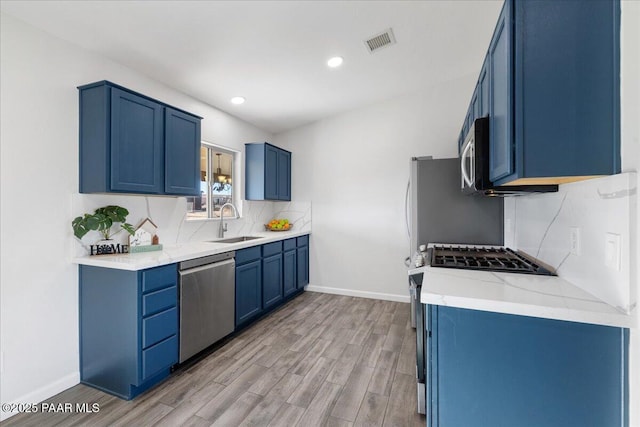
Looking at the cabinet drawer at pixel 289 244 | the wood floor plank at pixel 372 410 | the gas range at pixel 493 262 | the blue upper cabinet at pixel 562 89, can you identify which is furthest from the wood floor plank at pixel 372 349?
the blue upper cabinet at pixel 562 89

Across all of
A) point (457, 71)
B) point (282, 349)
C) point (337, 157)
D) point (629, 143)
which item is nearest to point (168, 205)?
point (282, 349)

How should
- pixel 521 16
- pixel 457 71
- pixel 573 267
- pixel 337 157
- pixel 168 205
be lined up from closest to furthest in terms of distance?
pixel 521 16 → pixel 573 267 → pixel 168 205 → pixel 457 71 → pixel 337 157

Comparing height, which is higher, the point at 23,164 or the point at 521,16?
the point at 521,16

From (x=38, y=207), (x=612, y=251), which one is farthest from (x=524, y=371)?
(x=38, y=207)

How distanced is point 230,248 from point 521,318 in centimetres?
231

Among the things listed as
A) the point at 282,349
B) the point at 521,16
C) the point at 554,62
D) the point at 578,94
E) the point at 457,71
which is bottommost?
the point at 282,349

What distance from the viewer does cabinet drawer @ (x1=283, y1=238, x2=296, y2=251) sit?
388 centimetres

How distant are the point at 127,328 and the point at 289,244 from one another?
7.21 feet

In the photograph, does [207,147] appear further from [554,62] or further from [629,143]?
[629,143]

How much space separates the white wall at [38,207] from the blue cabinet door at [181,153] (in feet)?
1.96

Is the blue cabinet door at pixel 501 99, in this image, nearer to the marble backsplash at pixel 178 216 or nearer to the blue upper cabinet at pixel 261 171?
the marble backsplash at pixel 178 216

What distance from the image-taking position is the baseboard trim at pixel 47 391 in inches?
73.1

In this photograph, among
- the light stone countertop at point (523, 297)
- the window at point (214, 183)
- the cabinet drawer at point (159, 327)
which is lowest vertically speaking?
the cabinet drawer at point (159, 327)

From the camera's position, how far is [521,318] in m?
1.16
